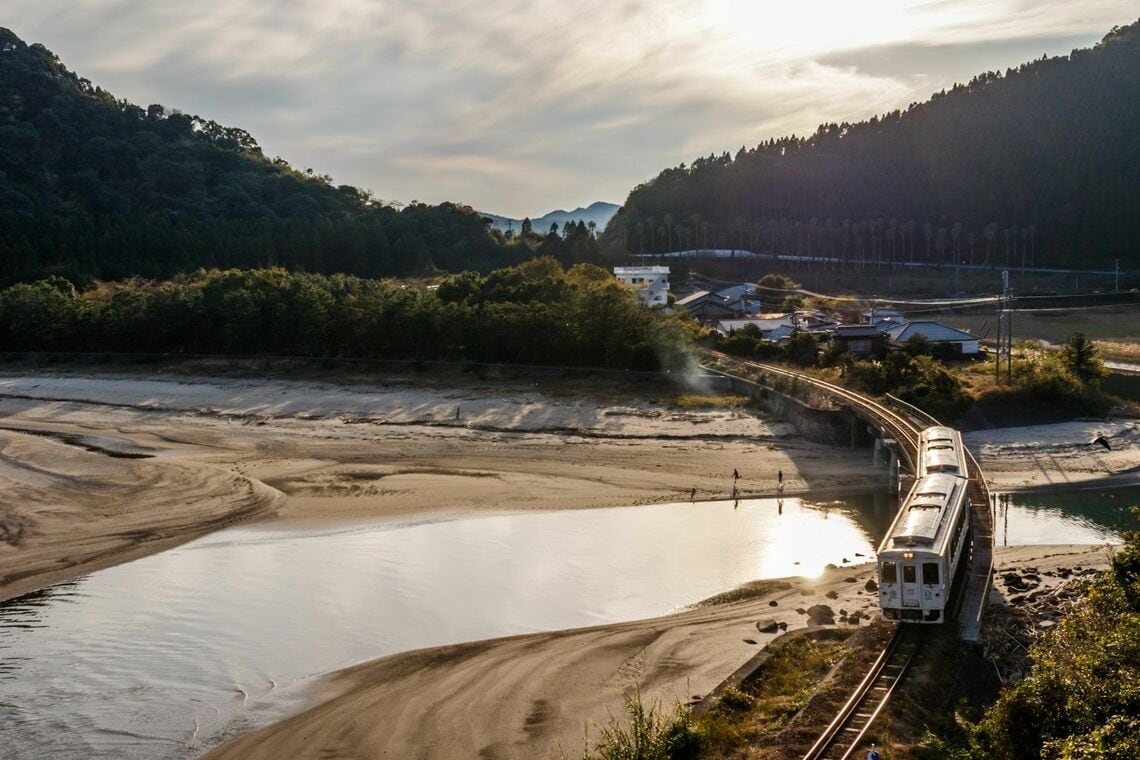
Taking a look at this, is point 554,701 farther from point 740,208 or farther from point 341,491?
point 740,208

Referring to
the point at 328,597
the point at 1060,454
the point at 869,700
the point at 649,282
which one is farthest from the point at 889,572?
the point at 649,282

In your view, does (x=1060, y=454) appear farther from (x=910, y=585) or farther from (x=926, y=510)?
(x=910, y=585)

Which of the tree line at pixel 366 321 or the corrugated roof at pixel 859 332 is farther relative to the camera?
the tree line at pixel 366 321

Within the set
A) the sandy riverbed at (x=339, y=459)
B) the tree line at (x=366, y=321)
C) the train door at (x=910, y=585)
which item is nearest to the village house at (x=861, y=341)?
the tree line at (x=366, y=321)

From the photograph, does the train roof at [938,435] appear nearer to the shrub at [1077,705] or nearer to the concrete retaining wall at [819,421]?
the concrete retaining wall at [819,421]

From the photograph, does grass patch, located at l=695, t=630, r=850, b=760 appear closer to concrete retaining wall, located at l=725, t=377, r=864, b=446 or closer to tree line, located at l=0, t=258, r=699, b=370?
concrete retaining wall, located at l=725, t=377, r=864, b=446

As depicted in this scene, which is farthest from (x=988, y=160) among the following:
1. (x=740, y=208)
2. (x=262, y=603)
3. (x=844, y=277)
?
(x=262, y=603)

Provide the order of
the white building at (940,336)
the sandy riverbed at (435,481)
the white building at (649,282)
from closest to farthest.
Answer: the sandy riverbed at (435,481)
the white building at (940,336)
the white building at (649,282)
